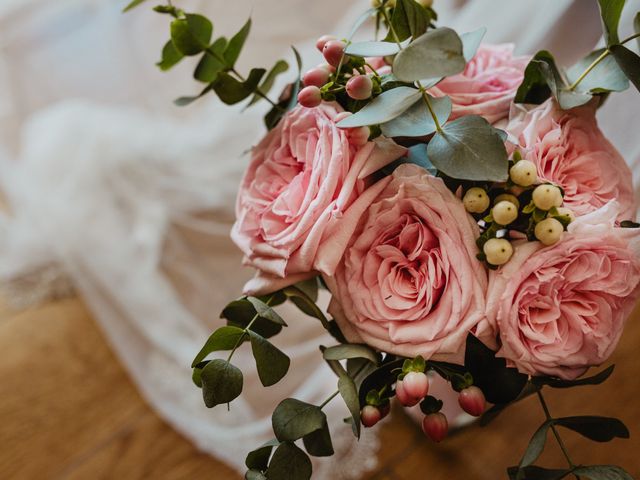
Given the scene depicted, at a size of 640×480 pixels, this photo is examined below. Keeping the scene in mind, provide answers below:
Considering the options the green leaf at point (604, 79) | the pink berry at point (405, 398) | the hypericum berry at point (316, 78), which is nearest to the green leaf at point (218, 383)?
the pink berry at point (405, 398)

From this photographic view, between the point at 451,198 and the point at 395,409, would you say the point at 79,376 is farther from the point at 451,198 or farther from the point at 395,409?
the point at 451,198

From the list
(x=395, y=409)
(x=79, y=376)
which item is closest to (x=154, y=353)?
(x=79, y=376)

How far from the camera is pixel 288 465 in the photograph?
0.44 m

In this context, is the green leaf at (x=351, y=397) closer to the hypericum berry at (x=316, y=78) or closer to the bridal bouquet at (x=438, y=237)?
the bridal bouquet at (x=438, y=237)

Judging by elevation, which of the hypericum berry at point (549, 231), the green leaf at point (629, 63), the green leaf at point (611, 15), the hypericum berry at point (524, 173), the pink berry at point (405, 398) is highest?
the green leaf at point (611, 15)

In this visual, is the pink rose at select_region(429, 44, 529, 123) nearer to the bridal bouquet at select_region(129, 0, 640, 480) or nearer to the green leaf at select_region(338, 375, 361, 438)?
the bridal bouquet at select_region(129, 0, 640, 480)

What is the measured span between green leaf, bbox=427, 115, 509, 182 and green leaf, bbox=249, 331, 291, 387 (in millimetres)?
178

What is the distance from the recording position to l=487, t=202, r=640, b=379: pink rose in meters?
0.41

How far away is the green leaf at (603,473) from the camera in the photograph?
42cm

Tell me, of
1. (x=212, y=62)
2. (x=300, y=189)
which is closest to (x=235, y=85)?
(x=212, y=62)

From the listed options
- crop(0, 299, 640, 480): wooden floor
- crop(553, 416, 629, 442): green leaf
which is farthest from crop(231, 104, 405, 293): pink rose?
crop(0, 299, 640, 480): wooden floor

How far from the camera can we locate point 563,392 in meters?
0.69

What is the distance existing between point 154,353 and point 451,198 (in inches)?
25.4

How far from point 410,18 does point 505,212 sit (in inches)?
6.3
